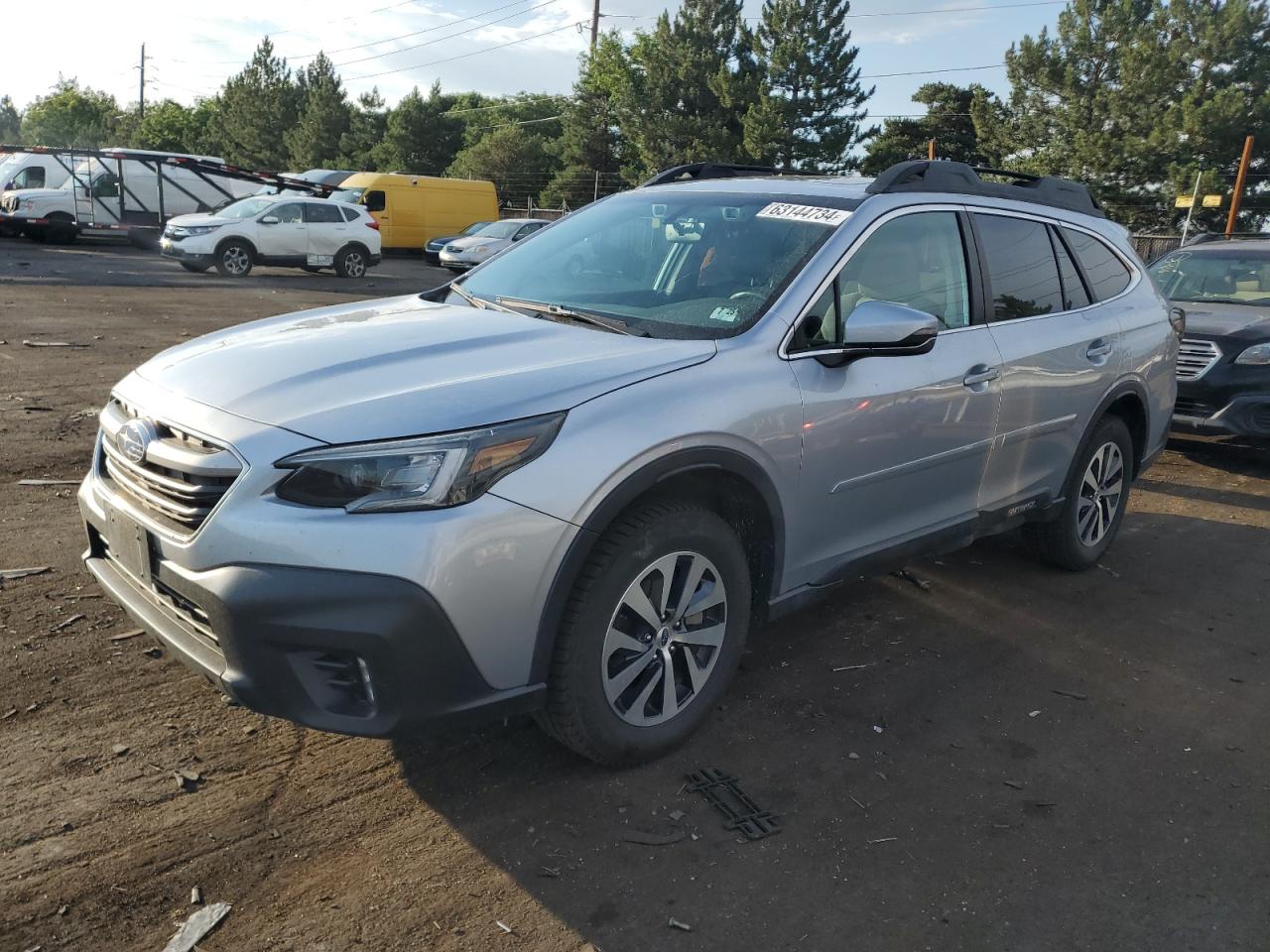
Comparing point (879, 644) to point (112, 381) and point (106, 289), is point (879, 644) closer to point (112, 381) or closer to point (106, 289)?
point (112, 381)

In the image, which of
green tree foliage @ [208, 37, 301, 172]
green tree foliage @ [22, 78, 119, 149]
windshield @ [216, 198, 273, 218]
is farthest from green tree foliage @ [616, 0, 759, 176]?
green tree foliage @ [22, 78, 119, 149]

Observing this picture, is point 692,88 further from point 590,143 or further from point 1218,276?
point 1218,276

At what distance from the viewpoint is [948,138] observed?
58469 millimetres

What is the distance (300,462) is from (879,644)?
8.62ft

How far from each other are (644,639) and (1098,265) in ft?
11.2

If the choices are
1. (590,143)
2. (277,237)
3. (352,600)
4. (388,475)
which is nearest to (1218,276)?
(388,475)

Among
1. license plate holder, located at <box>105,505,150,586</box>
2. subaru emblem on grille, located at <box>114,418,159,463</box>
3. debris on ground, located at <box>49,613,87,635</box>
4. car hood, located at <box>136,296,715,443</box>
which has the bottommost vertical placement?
debris on ground, located at <box>49,613,87,635</box>

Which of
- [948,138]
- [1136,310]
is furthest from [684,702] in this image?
[948,138]

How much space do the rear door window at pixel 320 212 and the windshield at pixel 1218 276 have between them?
56.8 feet

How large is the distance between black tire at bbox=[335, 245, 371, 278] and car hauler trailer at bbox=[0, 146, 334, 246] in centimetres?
237

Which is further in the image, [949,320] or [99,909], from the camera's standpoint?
[949,320]

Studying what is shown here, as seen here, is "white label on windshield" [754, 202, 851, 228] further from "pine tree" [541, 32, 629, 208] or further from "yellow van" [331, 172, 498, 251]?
"pine tree" [541, 32, 629, 208]

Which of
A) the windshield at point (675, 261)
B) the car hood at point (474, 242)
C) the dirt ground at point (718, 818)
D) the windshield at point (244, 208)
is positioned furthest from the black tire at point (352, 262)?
the windshield at point (675, 261)

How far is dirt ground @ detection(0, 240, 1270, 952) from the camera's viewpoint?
2592 mm
